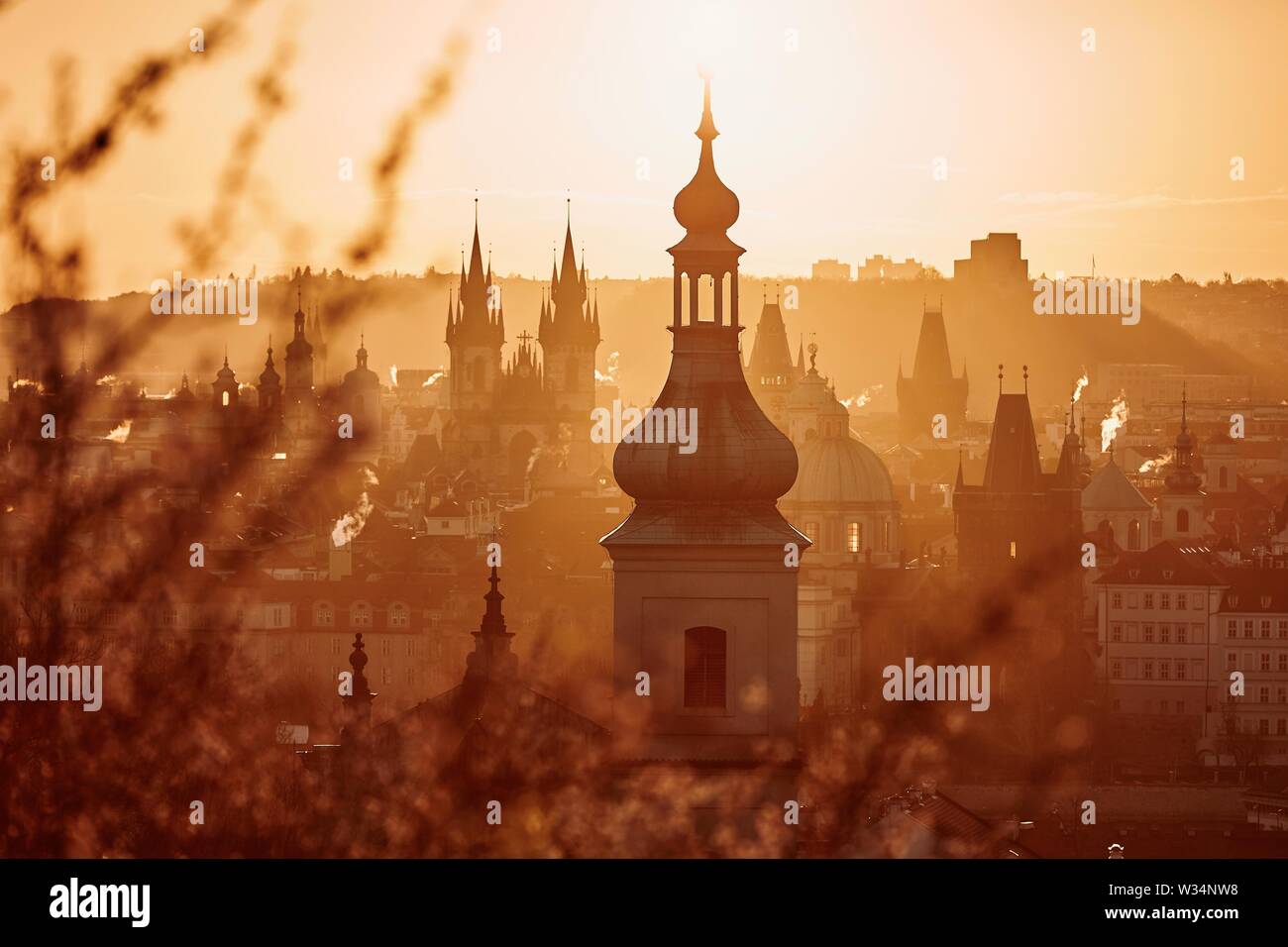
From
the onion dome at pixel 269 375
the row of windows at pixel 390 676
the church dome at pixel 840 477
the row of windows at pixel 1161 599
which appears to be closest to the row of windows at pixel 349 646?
the row of windows at pixel 390 676

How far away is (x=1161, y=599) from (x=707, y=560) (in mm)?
59029

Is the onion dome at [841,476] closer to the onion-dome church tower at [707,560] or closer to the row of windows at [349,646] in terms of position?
the row of windows at [349,646]

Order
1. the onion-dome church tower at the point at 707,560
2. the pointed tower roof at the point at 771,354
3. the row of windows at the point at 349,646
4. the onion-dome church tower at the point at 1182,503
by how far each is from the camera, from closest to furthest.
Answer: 1. the onion-dome church tower at the point at 707,560
2. the row of windows at the point at 349,646
3. the onion-dome church tower at the point at 1182,503
4. the pointed tower roof at the point at 771,354

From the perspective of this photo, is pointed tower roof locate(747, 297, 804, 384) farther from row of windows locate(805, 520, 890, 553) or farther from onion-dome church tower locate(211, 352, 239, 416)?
onion-dome church tower locate(211, 352, 239, 416)

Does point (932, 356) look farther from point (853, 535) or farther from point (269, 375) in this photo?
point (269, 375)

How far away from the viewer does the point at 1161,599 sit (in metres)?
85.2

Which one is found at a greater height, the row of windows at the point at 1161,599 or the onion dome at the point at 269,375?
the row of windows at the point at 1161,599

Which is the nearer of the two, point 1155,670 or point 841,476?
point 1155,670

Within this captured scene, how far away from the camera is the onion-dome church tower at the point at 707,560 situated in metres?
27.2

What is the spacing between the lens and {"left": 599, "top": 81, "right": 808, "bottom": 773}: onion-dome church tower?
27.2 m

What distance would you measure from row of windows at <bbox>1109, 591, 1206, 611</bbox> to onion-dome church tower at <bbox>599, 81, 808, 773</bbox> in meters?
56.4

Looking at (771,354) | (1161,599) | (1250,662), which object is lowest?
(1250,662)

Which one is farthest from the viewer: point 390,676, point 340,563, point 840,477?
point 840,477

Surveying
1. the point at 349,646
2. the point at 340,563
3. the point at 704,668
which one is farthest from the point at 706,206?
the point at 340,563
